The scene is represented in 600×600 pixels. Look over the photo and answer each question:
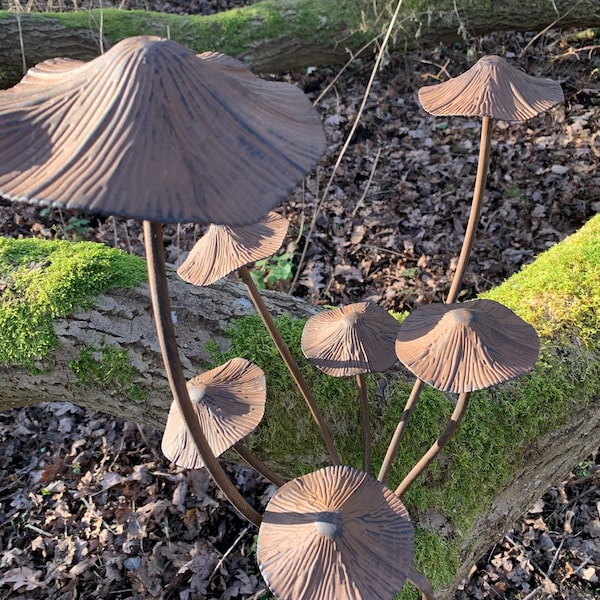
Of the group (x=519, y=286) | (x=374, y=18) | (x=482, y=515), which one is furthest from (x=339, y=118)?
(x=482, y=515)

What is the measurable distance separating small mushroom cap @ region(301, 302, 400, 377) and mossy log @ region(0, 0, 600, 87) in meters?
5.50

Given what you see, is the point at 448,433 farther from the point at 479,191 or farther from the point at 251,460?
the point at 479,191

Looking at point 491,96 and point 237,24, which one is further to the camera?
point 237,24

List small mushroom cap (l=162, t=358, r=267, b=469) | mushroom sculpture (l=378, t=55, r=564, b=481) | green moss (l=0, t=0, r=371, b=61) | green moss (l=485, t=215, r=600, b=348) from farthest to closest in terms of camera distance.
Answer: green moss (l=0, t=0, r=371, b=61) → green moss (l=485, t=215, r=600, b=348) → small mushroom cap (l=162, t=358, r=267, b=469) → mushroom sculpture (l=378, t=55, r=564, b=481)

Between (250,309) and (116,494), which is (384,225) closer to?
(250,309)

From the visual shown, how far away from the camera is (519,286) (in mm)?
2998

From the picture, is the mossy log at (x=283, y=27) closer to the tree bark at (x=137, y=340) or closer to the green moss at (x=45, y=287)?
the green moss at (x=45, y=287)

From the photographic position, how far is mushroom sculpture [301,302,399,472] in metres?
1.92

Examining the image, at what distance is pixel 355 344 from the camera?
1.94m

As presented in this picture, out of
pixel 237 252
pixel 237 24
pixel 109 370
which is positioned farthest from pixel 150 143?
pixel 237 24

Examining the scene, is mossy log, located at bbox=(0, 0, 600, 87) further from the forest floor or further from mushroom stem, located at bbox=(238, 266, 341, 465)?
mushroom stem, located at bbox=(238, 266, 341, 465)

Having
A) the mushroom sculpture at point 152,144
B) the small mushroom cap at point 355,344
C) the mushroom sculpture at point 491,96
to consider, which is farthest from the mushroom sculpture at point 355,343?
the mushroom sculpture at point 152,144

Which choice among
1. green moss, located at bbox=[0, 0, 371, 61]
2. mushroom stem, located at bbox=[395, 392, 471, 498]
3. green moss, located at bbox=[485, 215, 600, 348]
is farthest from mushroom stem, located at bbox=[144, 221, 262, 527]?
green moss, located at bbox=[0, 0, 371, 61]

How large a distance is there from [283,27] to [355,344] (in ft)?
20.2
